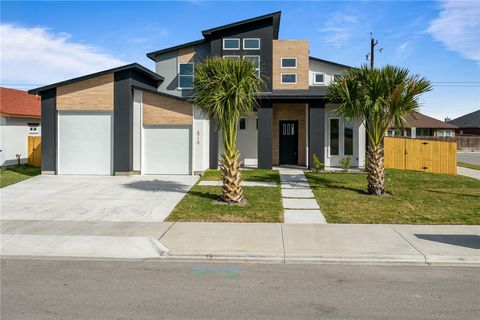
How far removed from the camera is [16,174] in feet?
64.7

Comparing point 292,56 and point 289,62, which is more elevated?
point 292,56

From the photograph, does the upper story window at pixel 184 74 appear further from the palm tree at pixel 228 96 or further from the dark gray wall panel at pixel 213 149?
the palm tree at pixel 228 96

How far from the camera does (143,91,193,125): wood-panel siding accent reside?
752 inches

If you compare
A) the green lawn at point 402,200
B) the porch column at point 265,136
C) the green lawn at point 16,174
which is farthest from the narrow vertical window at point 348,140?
the green lawn at point 16,174

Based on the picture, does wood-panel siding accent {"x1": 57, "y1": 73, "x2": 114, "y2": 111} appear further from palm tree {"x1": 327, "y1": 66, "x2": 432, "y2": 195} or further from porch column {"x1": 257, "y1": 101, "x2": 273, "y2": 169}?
palm tree {"x1": 327, "y1": 66, "x2": 432, "y2": 195}

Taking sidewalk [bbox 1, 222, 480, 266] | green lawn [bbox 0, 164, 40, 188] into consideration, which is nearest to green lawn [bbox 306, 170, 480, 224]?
sidewalk [bbox 1, 222, 480, 266]

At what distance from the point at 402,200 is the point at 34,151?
19100mm

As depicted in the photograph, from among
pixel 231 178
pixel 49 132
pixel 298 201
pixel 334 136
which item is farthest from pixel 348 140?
pixel 49 132

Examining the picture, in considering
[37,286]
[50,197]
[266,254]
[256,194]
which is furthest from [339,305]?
[50,197]

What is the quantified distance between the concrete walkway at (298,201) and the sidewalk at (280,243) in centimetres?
79

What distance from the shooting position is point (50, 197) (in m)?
14.0

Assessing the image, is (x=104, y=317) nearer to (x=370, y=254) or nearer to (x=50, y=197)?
(x=370, y=254)

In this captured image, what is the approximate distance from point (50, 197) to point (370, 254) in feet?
33.8

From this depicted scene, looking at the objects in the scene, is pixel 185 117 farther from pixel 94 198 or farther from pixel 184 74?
pixel 94 198
